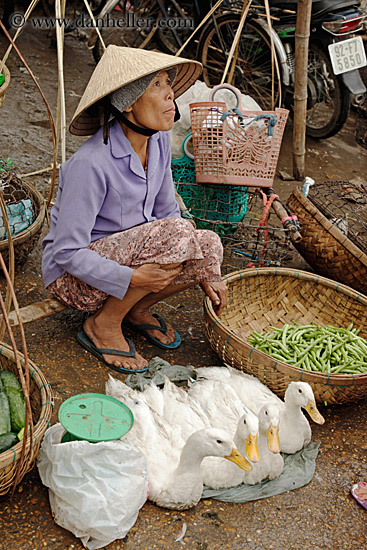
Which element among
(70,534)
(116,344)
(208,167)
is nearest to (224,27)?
(208,167)

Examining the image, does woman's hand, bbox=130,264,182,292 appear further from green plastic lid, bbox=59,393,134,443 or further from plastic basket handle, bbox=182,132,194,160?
plastic basket handle, bbox=182,132,194,160

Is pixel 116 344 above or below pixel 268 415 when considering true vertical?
below

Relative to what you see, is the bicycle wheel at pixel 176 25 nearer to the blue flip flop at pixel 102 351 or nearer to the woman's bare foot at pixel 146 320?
the woman's bare foot at pixel 146 320

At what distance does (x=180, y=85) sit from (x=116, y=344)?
125cm

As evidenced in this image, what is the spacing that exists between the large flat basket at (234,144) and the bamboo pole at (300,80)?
1209 millimetres

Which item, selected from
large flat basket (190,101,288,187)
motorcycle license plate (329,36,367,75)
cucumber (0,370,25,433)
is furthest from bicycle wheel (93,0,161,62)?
cucumber (0,370,25,433)

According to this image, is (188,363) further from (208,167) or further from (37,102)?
(37,102)

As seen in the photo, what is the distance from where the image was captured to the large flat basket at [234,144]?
3.49 metres

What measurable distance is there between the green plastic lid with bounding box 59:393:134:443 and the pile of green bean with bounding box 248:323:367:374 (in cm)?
90

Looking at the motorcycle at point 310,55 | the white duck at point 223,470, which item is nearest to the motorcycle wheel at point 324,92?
the motorcycle at point 310,55

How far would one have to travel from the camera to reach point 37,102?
17.9 ft

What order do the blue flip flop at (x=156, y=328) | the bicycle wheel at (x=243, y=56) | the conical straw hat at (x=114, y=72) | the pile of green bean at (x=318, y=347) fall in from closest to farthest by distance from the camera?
the conical straw hat at (x=114, y=72) → the pile of green bean at (x=318, y=347) → the blue flip flop at (x=156, y=328) → the bicycle wheel at (x=243, y=56)

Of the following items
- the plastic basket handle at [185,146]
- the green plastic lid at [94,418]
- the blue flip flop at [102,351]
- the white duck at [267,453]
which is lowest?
the blue flip flop at [102,351]

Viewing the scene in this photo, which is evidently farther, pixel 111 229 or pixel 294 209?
pixel 294 209
